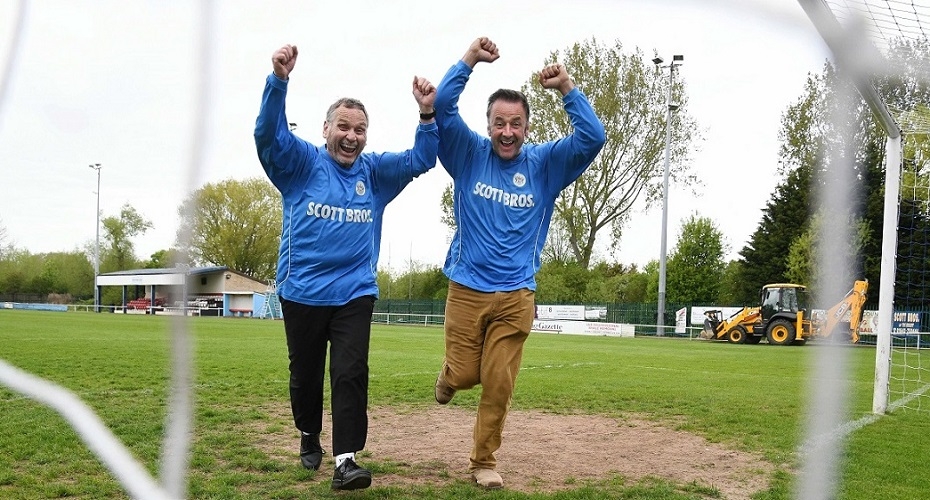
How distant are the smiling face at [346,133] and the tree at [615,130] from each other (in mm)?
2875

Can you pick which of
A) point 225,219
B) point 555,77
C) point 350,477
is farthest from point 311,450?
point 555,77

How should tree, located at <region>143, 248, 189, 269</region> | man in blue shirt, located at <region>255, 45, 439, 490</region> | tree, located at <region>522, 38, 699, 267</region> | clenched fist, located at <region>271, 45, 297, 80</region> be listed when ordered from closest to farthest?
1. tree, located at <region>143, 248, 189, 269</region>
2. clenched fist, located at <region>271, 45, 297, 80</region>
3. man in blue shirt, located at <region>255, 45, 439, 490</region>
4. tree, located at <region>522, 38, 699, 267</region>

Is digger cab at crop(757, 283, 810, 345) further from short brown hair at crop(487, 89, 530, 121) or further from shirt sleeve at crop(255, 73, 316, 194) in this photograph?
shirt sleeve at crop(255, 73, 316, 194)

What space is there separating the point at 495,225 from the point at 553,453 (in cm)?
167

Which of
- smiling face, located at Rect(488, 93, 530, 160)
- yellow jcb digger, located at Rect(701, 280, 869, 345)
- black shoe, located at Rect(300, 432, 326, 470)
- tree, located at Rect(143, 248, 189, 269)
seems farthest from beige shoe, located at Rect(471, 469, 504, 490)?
yellow jcb digger, located at Rect(701, 280, 869, 345)

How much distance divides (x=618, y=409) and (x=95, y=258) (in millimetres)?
5259

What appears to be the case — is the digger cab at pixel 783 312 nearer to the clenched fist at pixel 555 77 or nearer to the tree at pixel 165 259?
the clenched fist at pixel 555 77

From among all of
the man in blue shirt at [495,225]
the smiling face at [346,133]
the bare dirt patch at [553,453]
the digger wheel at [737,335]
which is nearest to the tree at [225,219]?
the smiling face at [346,133]

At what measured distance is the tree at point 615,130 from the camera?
12.9 m

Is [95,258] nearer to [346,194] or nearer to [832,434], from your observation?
[346,194]

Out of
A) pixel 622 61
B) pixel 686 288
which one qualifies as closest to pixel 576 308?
pixel 686 288

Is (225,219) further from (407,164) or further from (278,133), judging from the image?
(407,164)

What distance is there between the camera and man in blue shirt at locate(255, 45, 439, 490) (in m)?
3.76

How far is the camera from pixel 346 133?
3.96 meters
